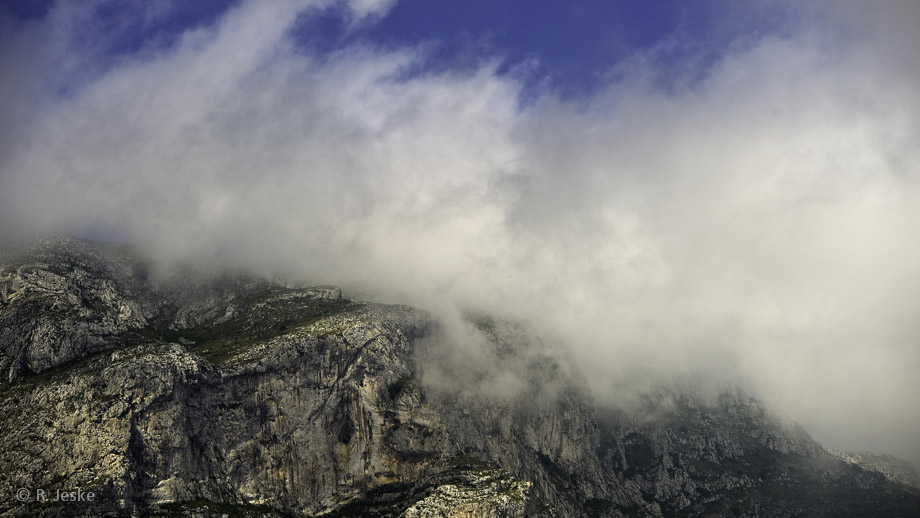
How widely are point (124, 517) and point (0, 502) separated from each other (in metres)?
32.0

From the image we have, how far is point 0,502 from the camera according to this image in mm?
183375

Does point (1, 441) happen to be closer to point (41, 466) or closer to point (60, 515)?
point (41, 466)

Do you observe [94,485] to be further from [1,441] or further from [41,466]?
[1,441]

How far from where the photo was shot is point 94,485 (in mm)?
196250

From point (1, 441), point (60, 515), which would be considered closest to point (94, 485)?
point (60, 515)

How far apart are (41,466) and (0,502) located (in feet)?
47.9

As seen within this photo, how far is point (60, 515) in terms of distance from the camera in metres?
187

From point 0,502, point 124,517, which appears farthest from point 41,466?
point 124,517

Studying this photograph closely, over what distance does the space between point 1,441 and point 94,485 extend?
31.9 meters

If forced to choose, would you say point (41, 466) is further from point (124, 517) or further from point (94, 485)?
point (124, 517)

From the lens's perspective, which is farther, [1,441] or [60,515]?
[1,441]

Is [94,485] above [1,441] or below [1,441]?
below

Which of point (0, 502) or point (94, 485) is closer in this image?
point (0, 502)

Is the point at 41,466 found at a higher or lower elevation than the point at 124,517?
higher
